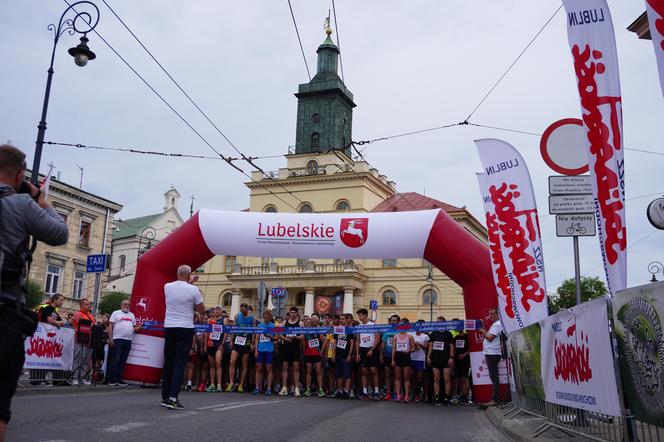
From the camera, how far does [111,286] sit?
67062 mm

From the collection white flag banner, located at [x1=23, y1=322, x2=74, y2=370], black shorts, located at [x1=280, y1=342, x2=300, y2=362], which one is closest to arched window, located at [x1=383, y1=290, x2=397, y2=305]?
black shorts, located at [x1=280, y1=342, x2=300, y2=362]

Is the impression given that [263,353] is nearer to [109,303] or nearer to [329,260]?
[329,260]

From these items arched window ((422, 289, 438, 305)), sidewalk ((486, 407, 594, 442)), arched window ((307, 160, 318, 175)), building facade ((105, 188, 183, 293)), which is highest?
arched window ((307, 160, 318, 175))

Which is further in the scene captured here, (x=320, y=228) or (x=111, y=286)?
(x=111, y=286)

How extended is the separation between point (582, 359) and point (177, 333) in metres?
5.39

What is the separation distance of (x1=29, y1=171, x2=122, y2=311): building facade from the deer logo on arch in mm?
32887

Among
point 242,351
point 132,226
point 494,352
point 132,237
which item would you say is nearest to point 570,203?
point 494,352

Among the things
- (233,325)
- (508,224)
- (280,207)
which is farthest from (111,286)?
(508,224)

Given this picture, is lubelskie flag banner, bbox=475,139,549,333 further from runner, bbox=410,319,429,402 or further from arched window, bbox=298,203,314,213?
arched window, bbox=298,203,314,213

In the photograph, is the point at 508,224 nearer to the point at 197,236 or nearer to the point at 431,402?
the point at 431,402

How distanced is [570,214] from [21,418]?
699 centimetres

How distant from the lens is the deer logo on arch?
14.0 m

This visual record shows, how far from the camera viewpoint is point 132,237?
68812mm

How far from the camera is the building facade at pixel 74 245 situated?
4338 cm
